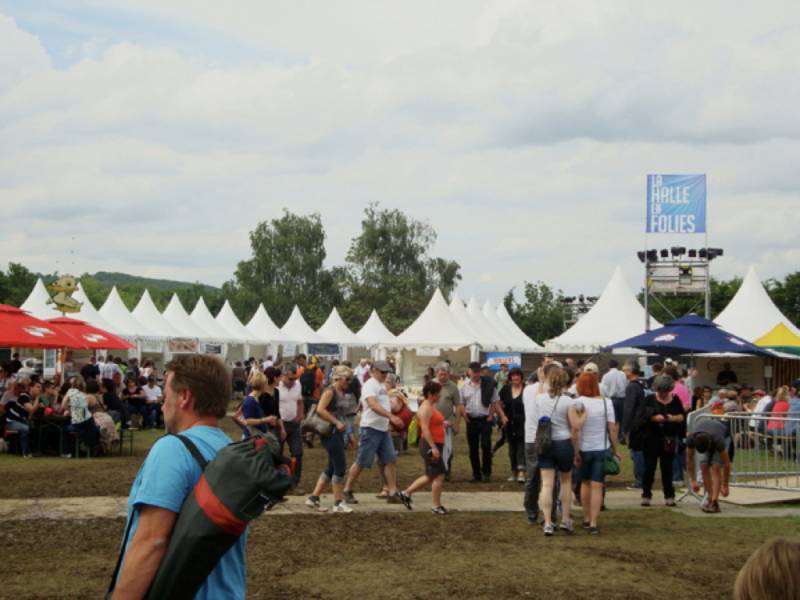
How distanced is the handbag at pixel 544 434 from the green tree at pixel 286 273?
73933 millimetres

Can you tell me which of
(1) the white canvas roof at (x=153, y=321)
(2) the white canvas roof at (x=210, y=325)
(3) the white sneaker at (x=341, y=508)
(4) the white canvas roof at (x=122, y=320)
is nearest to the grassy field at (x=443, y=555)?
(3) the white sneaker at (x=341, y=508)

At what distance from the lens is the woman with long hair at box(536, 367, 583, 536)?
1054 cm

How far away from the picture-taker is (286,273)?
8600 centimetres

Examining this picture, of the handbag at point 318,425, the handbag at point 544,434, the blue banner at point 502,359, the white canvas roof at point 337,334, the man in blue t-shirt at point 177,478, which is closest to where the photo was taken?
the man in blue t-shirt at point 177,478

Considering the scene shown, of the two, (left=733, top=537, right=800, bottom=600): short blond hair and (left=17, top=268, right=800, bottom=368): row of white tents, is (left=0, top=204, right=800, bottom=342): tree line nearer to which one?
(left=17, top=268, right=800, bottom=368): row of white tents

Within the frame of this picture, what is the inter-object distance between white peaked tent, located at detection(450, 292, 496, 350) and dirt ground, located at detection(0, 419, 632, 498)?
25.4 metres

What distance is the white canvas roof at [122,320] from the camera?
40031 mm

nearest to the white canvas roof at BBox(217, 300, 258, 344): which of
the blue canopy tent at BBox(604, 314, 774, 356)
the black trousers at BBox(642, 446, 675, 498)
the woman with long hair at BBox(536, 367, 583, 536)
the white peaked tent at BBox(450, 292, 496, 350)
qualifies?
the white peaked tent at BBox(450, 292, 496, 350)

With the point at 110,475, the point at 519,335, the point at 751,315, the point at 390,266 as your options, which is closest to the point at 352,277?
the point at 390,266

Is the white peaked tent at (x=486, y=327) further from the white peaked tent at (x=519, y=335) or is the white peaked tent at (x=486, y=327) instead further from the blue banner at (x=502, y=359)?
the blue banner at (x=502, y=359)

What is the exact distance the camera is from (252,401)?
12.9 metres

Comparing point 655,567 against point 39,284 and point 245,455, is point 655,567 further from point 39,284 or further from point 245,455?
point 39,284

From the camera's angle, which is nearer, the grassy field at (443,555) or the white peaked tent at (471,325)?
the grassy field at (443,555)

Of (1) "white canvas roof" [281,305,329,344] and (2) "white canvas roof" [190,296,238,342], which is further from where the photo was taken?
(1) "white canvas roof" [281,305,329,344]
